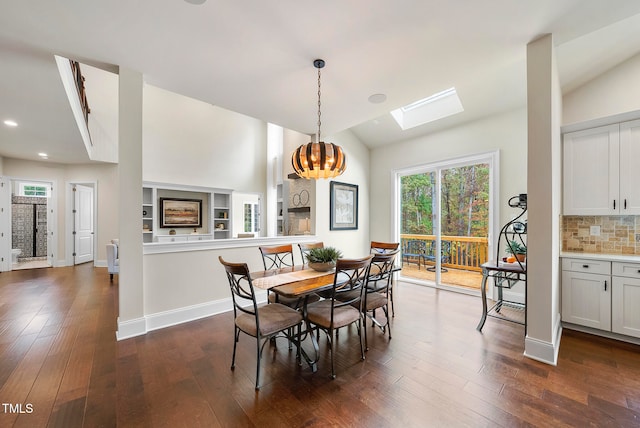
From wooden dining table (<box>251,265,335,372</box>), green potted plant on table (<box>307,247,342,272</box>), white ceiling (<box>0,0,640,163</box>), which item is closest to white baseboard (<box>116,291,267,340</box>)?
wooden dining table (<box>251,265,335,372</box>)

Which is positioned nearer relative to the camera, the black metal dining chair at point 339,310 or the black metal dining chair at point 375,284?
the black metal dining chair at point 339,310

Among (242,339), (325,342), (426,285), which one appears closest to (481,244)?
(426,285)

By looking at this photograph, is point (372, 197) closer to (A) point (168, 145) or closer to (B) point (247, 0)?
(B) point (247, 0)

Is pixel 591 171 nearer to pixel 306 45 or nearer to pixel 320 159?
pixel 320 159

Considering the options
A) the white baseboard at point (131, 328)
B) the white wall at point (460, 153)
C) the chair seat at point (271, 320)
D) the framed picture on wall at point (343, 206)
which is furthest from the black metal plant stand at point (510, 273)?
the white baseboard at point (131, 328)

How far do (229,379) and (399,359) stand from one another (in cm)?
146

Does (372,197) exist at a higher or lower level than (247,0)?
lower

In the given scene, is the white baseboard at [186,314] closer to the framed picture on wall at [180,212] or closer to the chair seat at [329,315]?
the chair seat at [329,315]

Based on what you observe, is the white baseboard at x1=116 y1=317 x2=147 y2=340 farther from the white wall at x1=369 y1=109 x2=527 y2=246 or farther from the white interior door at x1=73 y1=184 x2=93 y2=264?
the white interior door at x1=73 y1=184 x2=93 y2=264

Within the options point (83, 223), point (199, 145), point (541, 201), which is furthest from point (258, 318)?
point (83, 223)

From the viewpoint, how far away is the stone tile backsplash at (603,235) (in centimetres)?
288

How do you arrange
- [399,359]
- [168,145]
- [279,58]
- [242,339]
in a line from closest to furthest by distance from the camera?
1. [399,359]
2. [279,58]
3. [242,339]
4. [168,145]

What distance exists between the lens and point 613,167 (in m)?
2.79

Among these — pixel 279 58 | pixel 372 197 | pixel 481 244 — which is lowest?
pixel 481 244
